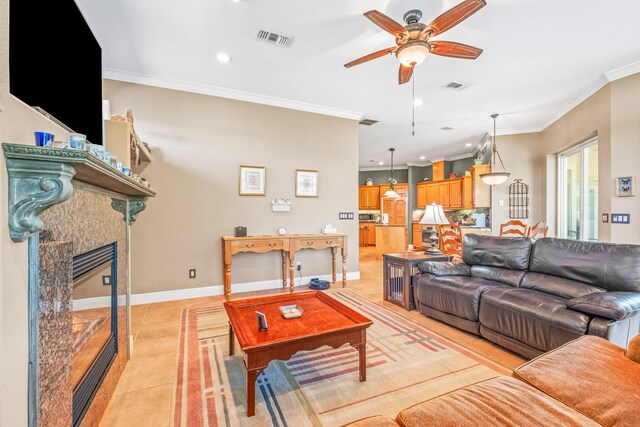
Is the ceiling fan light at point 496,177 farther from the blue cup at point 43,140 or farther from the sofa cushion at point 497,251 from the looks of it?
the blue cup at point 43,140

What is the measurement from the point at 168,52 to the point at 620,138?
5416 millimetres

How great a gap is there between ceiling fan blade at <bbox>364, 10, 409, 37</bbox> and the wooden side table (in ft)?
7.76

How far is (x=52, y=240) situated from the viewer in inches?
47.9

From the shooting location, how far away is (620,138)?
352 centimetres

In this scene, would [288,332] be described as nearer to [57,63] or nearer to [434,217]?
[57,63]

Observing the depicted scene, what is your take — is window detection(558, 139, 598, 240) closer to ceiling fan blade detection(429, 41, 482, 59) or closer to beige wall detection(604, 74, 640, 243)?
beige wall detection(604, 74, 640, 243)

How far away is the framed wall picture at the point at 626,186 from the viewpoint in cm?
339

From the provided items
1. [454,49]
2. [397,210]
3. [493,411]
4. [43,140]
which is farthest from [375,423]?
[397,210]

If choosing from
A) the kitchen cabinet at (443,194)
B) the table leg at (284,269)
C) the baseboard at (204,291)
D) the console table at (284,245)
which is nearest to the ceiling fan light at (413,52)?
the console table at (284,245)

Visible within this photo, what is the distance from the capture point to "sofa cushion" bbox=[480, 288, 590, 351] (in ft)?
6.63

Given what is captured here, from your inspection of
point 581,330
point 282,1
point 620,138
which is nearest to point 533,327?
point 581,330

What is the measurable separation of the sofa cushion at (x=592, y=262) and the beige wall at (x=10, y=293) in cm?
355

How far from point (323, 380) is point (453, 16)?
2.76m

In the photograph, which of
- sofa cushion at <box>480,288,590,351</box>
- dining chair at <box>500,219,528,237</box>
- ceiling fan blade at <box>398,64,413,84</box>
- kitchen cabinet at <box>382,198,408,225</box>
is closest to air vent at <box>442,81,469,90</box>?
ceiling fan blade at <box>398,64,413,84</box>
